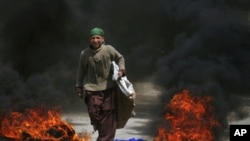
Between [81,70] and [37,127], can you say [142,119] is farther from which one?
[81,70]

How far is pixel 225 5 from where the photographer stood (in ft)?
47.4

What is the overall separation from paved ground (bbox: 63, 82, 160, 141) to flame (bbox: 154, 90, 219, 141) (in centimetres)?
55

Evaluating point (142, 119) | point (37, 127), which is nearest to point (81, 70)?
point (37, 127)

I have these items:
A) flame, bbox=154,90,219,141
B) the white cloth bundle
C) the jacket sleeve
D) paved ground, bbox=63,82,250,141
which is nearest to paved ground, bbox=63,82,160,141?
paved ground, bbox=63,82,250,141

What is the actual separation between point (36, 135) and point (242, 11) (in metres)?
7.11

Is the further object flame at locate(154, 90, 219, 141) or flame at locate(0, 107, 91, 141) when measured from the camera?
flame at locate(154, 90, 219, 141)

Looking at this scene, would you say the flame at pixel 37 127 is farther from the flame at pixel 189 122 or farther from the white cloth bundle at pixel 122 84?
the white cloth bundle at pixel 122 84

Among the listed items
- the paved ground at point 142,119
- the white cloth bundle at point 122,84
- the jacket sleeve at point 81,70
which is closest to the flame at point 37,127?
the paved ground at point 142,119

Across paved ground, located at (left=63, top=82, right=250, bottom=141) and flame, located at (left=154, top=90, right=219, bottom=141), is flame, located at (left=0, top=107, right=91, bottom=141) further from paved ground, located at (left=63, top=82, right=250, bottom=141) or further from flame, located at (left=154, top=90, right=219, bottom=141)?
flame, located at (left=154, top=90, right=219, bottom=141)

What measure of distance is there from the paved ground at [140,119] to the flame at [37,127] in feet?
2.44

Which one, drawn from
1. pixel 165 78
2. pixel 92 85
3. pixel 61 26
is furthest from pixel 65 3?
pixel 92 85

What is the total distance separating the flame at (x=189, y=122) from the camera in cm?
1020

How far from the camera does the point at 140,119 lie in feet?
41.7

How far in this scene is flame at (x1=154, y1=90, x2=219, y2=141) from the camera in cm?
1020
